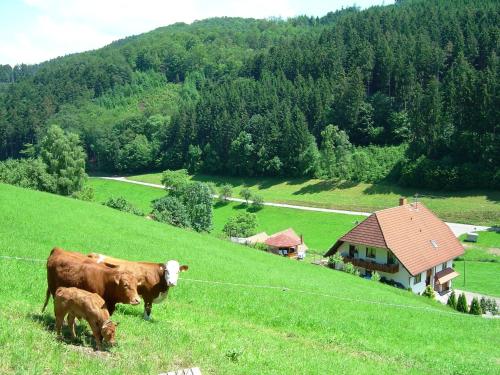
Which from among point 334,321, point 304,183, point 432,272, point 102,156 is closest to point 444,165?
point 304,183

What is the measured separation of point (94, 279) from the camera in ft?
32.7

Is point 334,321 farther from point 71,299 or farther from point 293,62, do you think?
point 293,62

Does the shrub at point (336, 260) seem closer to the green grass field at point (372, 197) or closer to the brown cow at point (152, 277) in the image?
the brown cow at point (152, 277)

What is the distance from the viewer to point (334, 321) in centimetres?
1812

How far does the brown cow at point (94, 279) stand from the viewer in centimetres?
998

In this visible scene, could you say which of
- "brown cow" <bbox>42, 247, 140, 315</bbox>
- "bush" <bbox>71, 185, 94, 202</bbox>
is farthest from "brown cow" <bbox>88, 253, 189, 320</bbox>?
"bush" <bbox>71, 185, 94, 202</bbox>

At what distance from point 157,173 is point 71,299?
12395 cm

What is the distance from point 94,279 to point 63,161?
188ft

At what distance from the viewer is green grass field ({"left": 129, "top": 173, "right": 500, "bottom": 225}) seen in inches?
2940

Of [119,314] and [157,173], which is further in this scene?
[157,173]

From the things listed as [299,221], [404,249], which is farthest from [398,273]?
[299,221]

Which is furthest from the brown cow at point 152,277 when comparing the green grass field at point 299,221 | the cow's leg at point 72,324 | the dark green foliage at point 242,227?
the dark green foliage at point 242,227

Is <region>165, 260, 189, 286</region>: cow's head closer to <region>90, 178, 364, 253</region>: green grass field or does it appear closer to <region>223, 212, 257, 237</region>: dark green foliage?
<region>90, 178, 364, 253</region>: green grass field

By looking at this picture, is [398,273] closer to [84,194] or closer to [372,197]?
[84,194]
